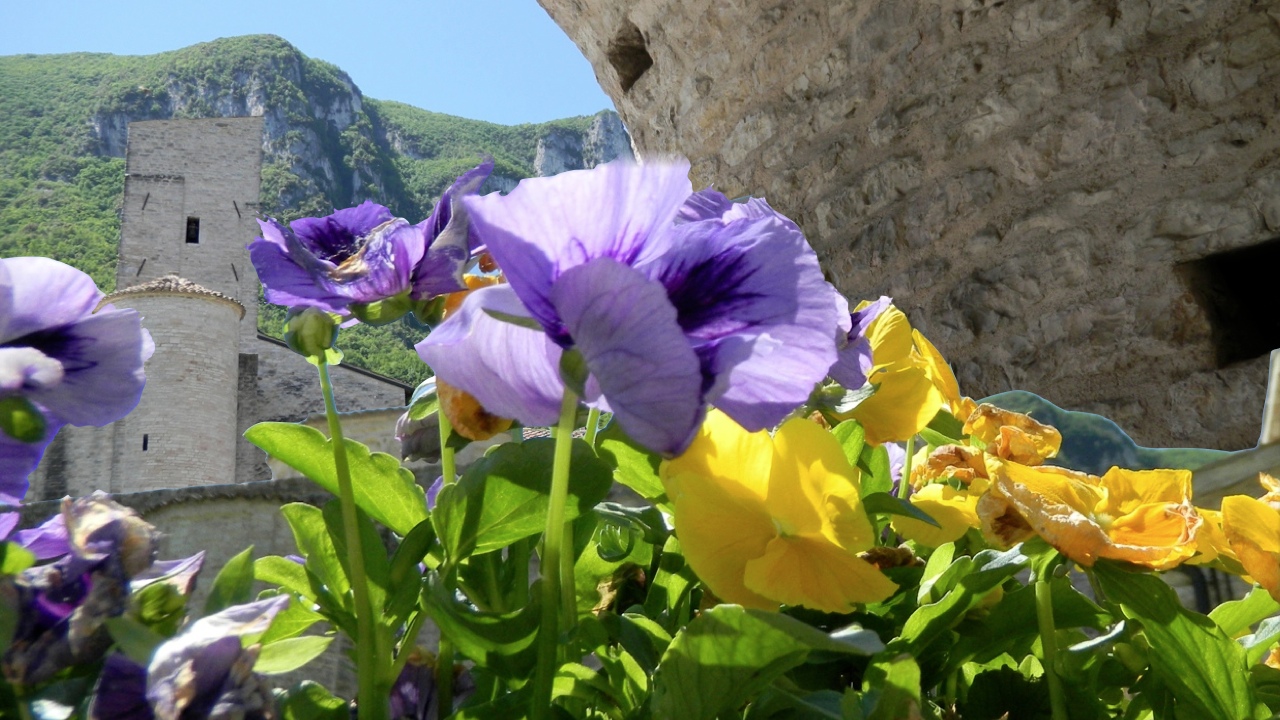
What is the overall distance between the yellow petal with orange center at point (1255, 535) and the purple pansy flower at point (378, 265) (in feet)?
0.92

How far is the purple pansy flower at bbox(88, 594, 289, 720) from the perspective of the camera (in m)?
0.26

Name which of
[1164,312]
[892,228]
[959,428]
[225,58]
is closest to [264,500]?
[892,228]

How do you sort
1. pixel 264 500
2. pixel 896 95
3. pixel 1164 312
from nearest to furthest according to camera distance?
pixel 1164 312
pixel 896 95
pixel 264 500

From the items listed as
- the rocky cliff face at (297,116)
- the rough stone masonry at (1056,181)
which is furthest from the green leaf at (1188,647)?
the rocky cliff face at (297,116)

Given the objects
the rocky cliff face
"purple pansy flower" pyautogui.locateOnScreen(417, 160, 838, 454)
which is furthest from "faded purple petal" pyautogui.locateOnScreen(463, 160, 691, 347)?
the rocky cliff face

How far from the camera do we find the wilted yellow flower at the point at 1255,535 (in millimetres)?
382

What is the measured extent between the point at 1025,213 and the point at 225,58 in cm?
4830

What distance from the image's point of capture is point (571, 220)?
301mm

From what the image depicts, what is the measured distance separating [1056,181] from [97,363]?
2505 millimetres

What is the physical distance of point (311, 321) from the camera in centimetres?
38

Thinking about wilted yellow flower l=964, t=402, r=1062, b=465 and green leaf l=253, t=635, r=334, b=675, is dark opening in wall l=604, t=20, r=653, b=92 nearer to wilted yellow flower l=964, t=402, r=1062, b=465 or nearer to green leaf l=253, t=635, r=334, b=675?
wilted yellow flower l=964, t=402, r=1062, b=465

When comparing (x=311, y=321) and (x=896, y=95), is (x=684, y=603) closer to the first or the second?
(x=311, y=321)

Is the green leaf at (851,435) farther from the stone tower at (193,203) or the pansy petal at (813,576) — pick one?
the stone tower at (193,203)

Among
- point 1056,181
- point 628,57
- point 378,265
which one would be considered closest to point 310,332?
point 378,265
